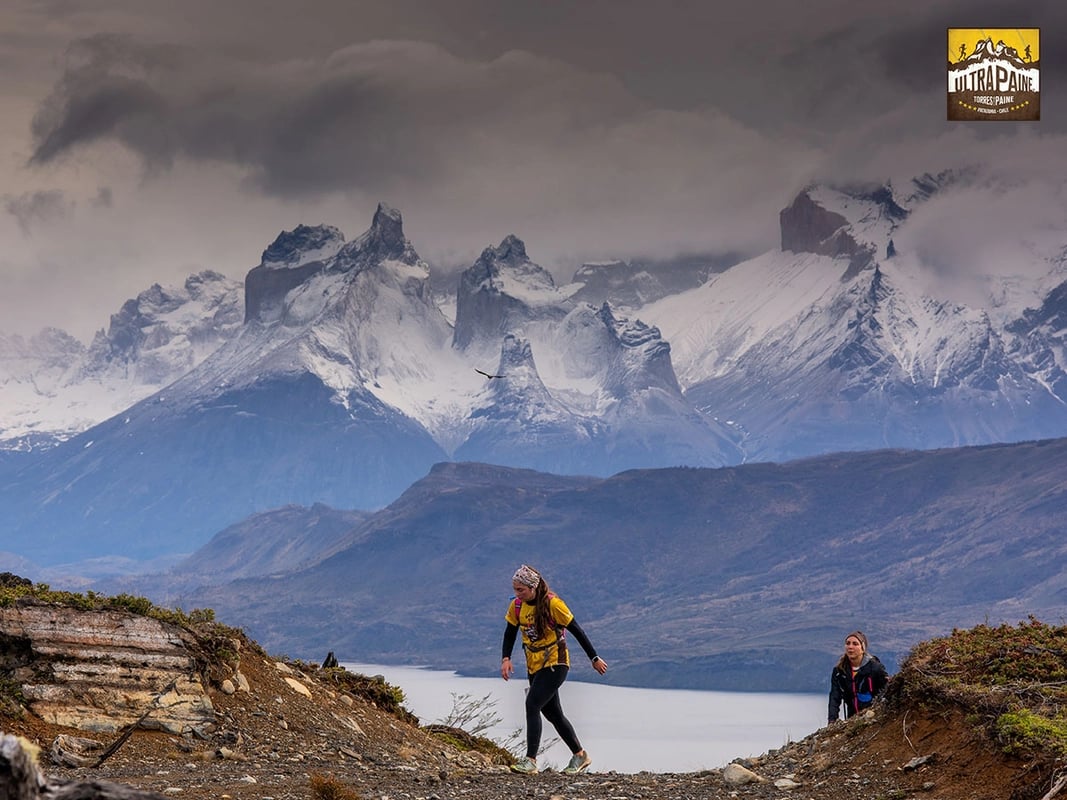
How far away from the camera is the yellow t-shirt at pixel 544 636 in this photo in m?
24.7

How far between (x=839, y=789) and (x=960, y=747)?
160cm

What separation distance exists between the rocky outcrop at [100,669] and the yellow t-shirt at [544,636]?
460cm

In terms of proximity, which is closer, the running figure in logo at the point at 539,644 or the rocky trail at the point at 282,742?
the rocky trail at the point at 282,742

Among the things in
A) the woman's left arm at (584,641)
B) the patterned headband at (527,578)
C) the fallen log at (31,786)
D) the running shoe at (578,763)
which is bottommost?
the fallen log at (31,786)

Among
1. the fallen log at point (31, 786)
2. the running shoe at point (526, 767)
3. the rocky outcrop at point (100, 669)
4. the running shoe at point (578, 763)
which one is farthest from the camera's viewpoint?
the running shoe at point (578, 763)

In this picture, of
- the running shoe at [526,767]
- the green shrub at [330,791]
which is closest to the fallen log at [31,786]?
the green shrub at [330,791]

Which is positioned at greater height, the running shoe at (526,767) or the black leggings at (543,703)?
the black leggings at (543,703)

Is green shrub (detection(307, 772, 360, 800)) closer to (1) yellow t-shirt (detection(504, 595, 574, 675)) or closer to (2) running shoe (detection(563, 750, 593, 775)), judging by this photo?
(1) yellow t-shirt (detection(504, 595, 574, 675))

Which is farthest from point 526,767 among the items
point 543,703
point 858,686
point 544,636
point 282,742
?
point 858,686

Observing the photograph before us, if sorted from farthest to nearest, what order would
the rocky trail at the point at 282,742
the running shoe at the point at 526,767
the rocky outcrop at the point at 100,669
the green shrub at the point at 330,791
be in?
the running shoe at the point at 526,767 < the rocky outcrop at the point at 100,669 < the rocky trail at the point at 282,742 < the green shrub at the point at 330,791

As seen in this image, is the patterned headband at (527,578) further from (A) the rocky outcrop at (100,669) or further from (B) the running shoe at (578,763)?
(A) the rocky outcrop at (100,669)

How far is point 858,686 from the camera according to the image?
2645cm

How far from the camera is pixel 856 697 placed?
26.5 metres

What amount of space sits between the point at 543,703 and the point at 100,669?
6.34 metres
